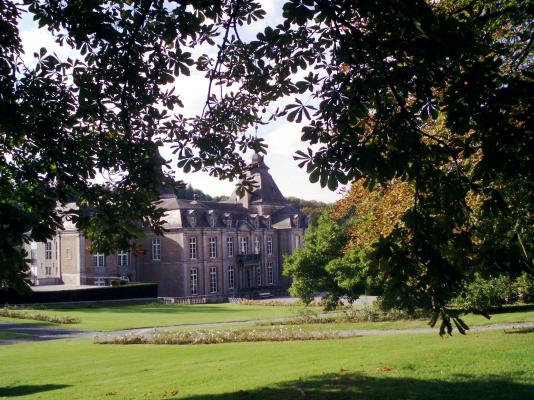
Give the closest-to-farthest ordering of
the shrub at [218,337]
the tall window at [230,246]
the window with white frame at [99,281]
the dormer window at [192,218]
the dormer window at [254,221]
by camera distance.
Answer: the shrub at [218,337] < the window with white frame at [99,281] < the dormer window at [192,218] < the tall window at [230,246] < the dormer window at [254,221]

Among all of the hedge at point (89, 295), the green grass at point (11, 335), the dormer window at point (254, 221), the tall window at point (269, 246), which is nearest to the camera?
the green grass at point (11, 335)

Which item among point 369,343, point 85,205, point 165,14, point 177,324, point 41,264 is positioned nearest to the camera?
point 165,14

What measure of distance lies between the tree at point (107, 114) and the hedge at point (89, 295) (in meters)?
31.9

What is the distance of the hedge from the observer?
1550 inches

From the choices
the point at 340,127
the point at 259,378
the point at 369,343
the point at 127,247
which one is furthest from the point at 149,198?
the point at 369,343

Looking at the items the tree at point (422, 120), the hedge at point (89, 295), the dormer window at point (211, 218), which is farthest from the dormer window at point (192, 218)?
the tree at point (422, 120)

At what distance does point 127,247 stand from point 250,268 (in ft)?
189

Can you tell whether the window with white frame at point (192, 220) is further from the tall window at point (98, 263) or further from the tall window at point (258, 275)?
the tall window at point (258, 275)

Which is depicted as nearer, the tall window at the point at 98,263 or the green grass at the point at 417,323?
the green grass at the point at 417,323

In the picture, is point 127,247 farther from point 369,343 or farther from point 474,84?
point 369,343

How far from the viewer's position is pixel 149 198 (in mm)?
7707

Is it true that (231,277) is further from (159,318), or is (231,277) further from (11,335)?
(11,335)

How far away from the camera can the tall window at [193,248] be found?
57178mm

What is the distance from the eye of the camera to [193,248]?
5738cm
